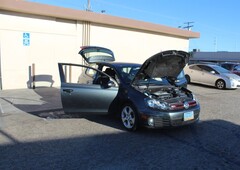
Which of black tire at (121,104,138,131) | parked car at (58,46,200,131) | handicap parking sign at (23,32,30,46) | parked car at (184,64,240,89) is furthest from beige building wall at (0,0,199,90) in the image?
black tire at (121,104,138,131)

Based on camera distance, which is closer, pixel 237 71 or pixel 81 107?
pixel 81 107

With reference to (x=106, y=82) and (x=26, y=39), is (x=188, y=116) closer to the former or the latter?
(x=106, y=82)

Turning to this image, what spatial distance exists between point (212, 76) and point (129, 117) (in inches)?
400

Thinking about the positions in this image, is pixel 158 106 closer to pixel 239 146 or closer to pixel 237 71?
pixel 239 146

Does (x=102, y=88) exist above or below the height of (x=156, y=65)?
below

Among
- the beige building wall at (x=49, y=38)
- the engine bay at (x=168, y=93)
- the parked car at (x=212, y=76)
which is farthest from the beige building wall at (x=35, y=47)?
the engine bay at (x=168, y=93)

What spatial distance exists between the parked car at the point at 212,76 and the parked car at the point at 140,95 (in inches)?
335

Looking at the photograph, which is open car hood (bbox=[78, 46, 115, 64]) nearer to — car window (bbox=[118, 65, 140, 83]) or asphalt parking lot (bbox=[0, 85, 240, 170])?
car window (bbox=[118, 65, 140, 83])

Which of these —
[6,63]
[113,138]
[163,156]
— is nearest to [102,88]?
[113,138]

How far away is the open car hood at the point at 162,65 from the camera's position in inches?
216

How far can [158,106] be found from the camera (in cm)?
521

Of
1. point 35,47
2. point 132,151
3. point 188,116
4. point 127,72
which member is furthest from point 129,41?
point 132,151

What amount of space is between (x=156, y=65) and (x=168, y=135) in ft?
Answer: 5.12

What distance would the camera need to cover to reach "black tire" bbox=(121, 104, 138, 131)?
5.44 meters
